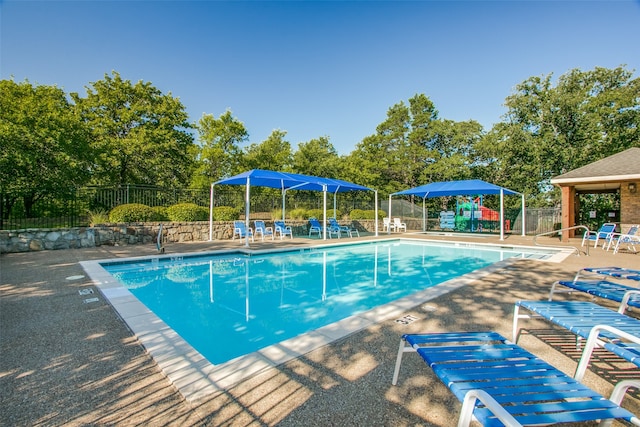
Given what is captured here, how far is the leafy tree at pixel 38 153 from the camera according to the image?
38.5 feet

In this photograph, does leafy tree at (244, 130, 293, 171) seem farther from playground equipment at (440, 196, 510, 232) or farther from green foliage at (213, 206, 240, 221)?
playground equipment at (440, 196, 510, 232)

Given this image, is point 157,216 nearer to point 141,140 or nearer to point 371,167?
point 141,140

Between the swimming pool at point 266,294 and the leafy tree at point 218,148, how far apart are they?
11240mm

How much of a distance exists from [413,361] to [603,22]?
15.5 metres

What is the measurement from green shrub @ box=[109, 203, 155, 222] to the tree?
30.0ft

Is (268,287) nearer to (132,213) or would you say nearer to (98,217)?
(132,213)

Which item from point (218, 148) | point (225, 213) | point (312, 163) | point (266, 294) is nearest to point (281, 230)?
point (225, 213)

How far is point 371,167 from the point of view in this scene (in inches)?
960

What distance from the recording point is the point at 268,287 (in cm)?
622

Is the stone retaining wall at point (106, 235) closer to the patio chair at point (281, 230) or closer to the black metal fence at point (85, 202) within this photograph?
the black metal fence at point (85, 202)

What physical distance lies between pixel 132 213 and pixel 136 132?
38.7 feet

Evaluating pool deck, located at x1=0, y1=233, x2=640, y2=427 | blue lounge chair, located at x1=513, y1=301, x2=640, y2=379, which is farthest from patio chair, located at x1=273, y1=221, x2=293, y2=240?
blue lounge chair, located at x1=513, y1=301, x2=640, y2=379

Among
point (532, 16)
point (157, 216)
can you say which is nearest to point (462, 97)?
point (532, 16)

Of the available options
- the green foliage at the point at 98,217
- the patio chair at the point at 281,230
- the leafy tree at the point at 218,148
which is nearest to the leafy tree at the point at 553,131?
the patio chair at the point at 281,230
